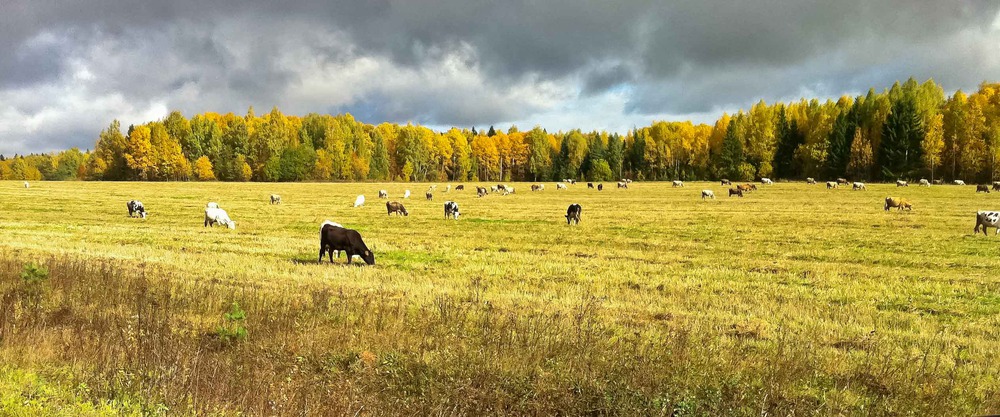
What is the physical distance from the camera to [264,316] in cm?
789

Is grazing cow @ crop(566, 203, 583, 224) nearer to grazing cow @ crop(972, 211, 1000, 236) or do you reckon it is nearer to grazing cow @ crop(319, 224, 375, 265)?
grazing cow @ crop(319, 224, 375, 265)

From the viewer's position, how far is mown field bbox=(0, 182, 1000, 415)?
5.38 metres

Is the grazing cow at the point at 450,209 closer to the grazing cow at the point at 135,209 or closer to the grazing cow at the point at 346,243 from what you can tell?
the grazing cow at the point at 346,243

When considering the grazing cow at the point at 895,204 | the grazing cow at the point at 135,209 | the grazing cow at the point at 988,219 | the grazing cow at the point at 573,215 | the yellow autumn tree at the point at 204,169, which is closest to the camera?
the grazing cow at the point at 988,219

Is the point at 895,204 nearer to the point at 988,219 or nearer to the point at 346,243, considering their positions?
the point at 988,219

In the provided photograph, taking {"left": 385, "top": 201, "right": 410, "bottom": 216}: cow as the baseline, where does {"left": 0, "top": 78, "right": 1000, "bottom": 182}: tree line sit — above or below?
above

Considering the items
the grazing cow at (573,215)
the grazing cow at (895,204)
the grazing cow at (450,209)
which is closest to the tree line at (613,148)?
the grazing cow at (895,204)

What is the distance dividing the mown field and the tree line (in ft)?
273

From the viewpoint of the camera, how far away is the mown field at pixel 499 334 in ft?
17.7

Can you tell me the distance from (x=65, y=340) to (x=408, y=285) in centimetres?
657

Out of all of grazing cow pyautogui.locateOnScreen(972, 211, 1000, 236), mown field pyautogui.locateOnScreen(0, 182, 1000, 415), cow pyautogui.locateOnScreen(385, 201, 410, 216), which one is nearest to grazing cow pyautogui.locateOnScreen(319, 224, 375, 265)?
mown field pyautogui.locateOnScreen(0, 182, 1000, 415)

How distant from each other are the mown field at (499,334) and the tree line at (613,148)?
273 feet

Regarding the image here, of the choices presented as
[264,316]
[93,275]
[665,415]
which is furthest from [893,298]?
[93,275]

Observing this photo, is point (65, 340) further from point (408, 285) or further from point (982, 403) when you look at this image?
point (982, 403)
